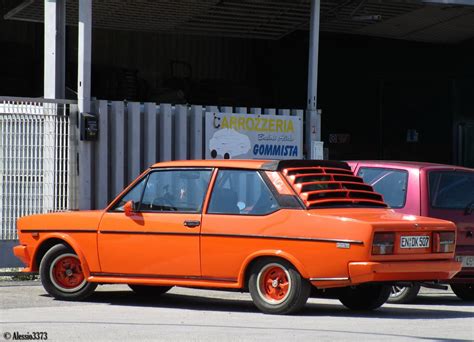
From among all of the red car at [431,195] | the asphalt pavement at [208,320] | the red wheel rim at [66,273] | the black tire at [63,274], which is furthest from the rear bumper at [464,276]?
the red wheel rim at [66,273]

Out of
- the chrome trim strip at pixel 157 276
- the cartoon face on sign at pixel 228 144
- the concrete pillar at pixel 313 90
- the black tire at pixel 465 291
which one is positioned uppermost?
the concrete pillar at pixel 313 90

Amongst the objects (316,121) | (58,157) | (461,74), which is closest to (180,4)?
(316,121)

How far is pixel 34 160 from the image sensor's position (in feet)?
45.4

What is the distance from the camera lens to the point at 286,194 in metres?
9.56

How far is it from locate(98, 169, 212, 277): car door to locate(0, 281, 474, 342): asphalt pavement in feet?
1.54

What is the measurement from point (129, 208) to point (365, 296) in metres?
2.67

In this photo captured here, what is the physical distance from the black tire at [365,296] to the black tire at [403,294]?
0.98 m

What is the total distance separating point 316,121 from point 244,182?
6.46 m

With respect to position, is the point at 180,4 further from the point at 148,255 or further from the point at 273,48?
the point at 148,255

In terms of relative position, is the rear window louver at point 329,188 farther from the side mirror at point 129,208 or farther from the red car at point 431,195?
the side mirror at point 129,208

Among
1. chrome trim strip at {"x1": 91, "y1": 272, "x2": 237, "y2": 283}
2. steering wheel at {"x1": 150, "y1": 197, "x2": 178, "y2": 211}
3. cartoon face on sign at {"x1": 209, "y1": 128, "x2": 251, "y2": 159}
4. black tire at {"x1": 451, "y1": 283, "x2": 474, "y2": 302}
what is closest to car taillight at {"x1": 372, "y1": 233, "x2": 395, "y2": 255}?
chrome trim strip at {"x1": 91, "y1": 272, "x2": 237, "y2": 283}

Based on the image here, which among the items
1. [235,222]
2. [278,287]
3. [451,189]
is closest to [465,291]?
[451,189]

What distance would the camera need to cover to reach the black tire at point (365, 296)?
10055 mm

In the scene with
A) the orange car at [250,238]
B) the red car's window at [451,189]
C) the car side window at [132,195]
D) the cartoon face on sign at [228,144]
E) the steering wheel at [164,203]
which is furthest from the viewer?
the cartoon face on sign at [228,144]
